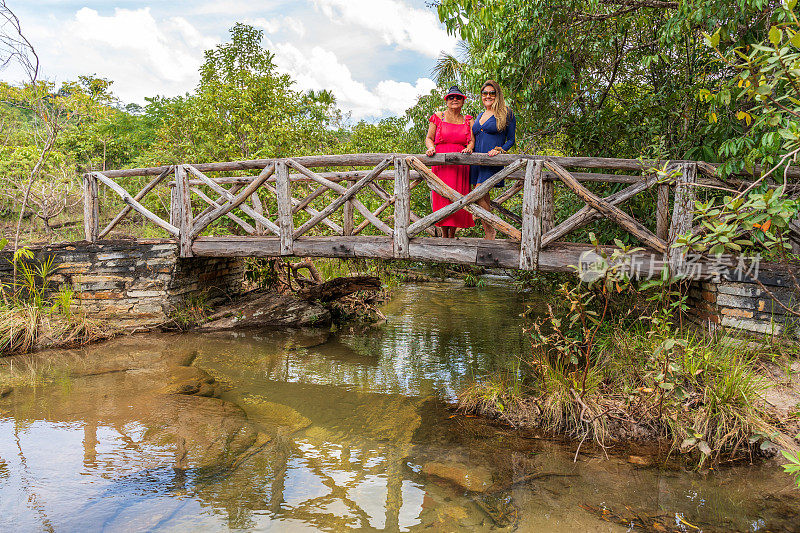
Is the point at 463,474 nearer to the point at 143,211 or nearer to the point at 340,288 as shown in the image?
the point at 340,288

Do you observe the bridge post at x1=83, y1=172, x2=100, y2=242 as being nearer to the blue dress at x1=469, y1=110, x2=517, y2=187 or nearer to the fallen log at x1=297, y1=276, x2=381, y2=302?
the fallen log at x1=297, y1=276, x2=381, y2=302

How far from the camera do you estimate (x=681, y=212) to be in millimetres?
4898

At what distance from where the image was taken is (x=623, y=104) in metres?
6.95

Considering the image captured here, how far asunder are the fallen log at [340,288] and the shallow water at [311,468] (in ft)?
8.82

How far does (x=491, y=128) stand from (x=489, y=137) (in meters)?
0.11

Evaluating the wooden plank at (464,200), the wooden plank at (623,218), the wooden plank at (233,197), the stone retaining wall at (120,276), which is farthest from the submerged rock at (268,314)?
the wooden plank at (623,218)

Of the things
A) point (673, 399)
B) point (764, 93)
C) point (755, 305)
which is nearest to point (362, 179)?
point (673, 399)

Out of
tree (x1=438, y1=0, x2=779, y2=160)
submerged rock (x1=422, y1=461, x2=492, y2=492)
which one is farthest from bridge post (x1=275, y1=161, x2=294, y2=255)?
submerged rock (x1=422, y1=461, x2=492, y2=492)

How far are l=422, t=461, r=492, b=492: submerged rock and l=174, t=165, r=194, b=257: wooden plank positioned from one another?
497 centimetres

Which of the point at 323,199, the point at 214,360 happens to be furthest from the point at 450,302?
the point at 214,360

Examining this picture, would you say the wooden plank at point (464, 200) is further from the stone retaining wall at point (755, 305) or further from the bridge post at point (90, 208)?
the bridge post at point (90, 208)

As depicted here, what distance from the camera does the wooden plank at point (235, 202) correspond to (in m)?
6.59

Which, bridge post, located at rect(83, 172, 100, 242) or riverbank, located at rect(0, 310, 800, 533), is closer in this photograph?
riverbank, located at rect(0, 310, 800, 533)

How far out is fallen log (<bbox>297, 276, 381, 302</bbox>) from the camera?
27.7 feet
